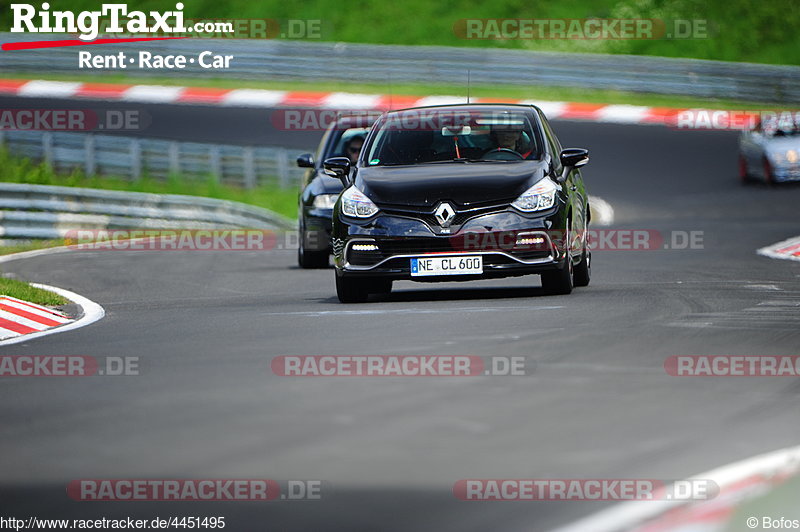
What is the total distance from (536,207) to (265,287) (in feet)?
12.5

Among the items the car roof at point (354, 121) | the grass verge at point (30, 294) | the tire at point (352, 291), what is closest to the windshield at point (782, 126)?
the car roof at point (354, 121)

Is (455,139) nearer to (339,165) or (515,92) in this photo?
(339,165)

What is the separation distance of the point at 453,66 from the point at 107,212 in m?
13.1

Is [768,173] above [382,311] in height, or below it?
below

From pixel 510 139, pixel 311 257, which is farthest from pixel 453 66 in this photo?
pixel 510 139

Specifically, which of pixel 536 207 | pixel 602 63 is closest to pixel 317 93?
pixel 602 63

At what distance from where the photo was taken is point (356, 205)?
1302 cm

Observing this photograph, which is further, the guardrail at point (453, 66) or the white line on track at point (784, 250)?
the guardrail at point (453, 66)

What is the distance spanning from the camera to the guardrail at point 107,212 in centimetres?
2572

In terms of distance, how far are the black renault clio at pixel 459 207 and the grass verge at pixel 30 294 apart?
8.18ft

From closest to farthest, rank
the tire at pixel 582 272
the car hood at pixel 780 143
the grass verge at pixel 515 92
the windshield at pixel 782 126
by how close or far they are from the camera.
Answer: the tire at pixel 582 272 → the windshield at pixel 782 126 → the car hood at pixel 780 143 → the grass verge at pixel 515 92

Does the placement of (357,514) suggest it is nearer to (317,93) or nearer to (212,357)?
(212,357)

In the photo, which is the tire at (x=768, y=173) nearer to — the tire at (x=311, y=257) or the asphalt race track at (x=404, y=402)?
the tire at (x=311, y=257)

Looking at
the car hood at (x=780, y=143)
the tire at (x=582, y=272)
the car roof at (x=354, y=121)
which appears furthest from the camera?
the car hood at (x=780, y=143)
